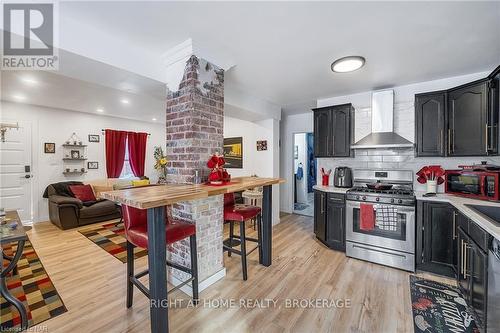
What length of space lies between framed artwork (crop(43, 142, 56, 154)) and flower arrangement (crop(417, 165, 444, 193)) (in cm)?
725

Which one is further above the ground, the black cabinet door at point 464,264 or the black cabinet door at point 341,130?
the black cabinet door at point 341,130

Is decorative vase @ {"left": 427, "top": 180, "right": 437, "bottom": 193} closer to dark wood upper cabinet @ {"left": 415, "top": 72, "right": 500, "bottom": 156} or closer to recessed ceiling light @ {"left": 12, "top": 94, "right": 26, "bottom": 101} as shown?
dark wood upper cabinet @ {"left": 415, "top": 72, "right": 500, "bottom": 156}

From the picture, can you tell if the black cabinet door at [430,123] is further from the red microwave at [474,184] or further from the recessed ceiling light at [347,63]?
the recessed ceiling light at [347,63]

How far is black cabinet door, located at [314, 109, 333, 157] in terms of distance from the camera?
12.0 ft

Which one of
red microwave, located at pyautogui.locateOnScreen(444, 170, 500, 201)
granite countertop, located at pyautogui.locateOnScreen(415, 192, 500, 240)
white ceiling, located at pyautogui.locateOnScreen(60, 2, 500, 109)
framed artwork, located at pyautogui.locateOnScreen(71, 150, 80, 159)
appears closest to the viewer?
granite countertop, located at pyautogui.locateOnScreen(415, 192, 500, 240)

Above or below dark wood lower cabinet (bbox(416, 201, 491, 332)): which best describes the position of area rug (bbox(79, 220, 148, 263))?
below

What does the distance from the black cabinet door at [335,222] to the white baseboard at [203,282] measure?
1788 millimetres

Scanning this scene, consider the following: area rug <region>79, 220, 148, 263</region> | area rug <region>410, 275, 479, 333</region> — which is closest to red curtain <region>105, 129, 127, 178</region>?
area rug <region>79, 220, 148, 263</region>

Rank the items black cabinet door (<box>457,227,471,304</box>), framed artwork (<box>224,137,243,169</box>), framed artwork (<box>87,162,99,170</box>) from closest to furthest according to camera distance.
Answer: black cabinet door (<box>457,227,471,304</box>), framed artwork (<box>87,162,99,170</box>), framed artwork (<box>224,137,243,169</box>)

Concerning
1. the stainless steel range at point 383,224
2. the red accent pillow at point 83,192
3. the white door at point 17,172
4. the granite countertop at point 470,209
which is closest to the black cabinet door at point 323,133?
the stainless steel range at point 383,224

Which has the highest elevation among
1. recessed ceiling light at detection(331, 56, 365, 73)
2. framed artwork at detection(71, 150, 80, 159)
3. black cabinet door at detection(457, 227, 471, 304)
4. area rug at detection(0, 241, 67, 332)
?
recessed ceiling light at detection(331, 56, 365, 73)

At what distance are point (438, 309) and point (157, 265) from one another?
2547mm

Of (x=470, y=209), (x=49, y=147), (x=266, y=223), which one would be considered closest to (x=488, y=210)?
(x=470, y=209)

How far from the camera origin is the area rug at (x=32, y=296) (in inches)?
71.0
